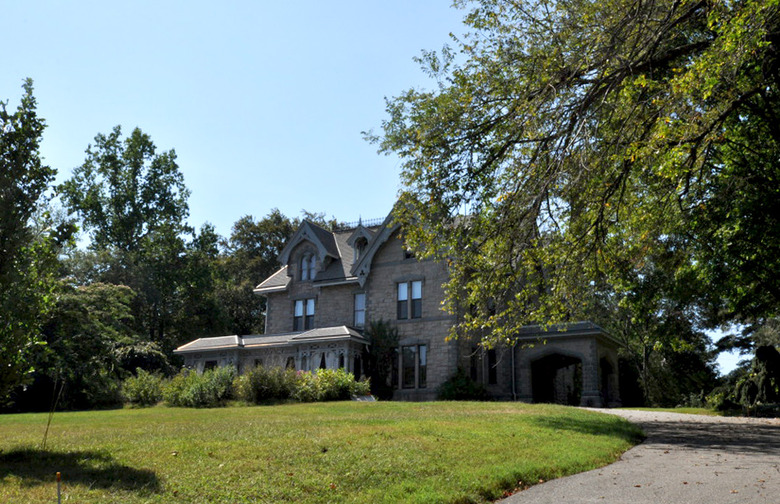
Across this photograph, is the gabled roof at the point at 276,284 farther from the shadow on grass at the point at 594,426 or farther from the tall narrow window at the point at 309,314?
the shadow on grass at the point at 594,426

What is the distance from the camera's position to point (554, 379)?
119 feet

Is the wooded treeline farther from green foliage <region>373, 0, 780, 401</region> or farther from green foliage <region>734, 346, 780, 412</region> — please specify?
green foliage <region>734, 346, 780, 412</region>

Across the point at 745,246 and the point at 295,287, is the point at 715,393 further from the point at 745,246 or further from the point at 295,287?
the point at 295,287

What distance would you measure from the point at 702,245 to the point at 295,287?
2294 cm

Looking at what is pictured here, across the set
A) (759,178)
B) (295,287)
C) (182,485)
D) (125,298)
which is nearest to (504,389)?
(295,287)

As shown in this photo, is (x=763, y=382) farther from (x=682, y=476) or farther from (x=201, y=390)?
(x=201, y=390)

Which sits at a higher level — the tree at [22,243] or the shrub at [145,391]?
the tree at [22,243]

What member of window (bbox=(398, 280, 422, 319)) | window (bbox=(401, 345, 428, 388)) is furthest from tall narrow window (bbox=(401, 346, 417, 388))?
window (bbox=(398, 280, 422, 319))

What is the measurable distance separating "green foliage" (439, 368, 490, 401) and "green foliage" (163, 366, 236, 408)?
30.7ft

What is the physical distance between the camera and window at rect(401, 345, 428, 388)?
3098 centimetres

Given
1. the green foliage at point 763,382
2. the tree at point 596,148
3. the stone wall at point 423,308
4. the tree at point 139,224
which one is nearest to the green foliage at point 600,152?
the tree at point 596,148

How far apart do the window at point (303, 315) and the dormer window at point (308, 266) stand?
1312 millimetres

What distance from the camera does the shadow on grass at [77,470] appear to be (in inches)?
303

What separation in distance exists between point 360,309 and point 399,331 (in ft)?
9.72
